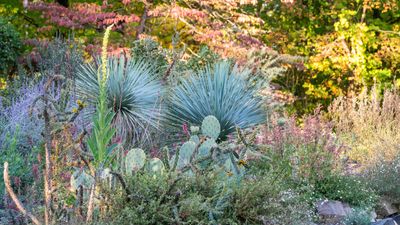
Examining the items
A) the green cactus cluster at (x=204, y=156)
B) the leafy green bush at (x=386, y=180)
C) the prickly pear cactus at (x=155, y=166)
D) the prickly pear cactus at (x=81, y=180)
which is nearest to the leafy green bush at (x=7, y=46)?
the green cactus cluster at (x=204, y=156)

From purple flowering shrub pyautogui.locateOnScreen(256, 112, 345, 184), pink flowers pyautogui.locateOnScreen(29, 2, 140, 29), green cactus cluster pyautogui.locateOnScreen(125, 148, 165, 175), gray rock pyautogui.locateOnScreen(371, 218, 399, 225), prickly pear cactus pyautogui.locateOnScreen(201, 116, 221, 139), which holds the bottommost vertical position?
gray rock pyautogui.locateOnScreen(371, 218, 399, 225)

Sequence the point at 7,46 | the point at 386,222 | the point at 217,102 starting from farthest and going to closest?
the point at 7,46, the point at 217,102, the point at 386,222

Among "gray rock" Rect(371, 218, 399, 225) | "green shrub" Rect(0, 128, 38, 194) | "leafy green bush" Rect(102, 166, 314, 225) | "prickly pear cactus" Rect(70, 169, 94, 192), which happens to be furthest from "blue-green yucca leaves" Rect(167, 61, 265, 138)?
"prickly pear cactus" Rect(70, 169, 94, 192)

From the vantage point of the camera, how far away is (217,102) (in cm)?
853

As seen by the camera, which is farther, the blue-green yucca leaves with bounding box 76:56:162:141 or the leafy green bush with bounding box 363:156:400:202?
the blue-green yucca leaves with bounding box 76:56:162:141

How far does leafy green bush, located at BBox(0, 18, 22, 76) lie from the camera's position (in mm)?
11000

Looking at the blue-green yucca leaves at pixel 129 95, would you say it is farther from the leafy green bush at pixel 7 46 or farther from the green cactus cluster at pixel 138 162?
the green cactus cluster at pixel 138 162

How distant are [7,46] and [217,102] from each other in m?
4.35

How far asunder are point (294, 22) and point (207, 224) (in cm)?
1344

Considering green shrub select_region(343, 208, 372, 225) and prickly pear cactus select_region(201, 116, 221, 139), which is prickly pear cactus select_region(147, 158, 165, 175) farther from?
green shrub select_region(343, 208, 372, 225)

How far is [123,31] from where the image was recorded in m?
12.8

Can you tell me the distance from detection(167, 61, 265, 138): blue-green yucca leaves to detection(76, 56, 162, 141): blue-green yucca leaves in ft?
0.92

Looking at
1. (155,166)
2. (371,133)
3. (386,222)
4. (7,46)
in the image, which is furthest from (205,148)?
(7,46)

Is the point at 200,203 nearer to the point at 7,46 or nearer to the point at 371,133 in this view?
the point at 371,133
